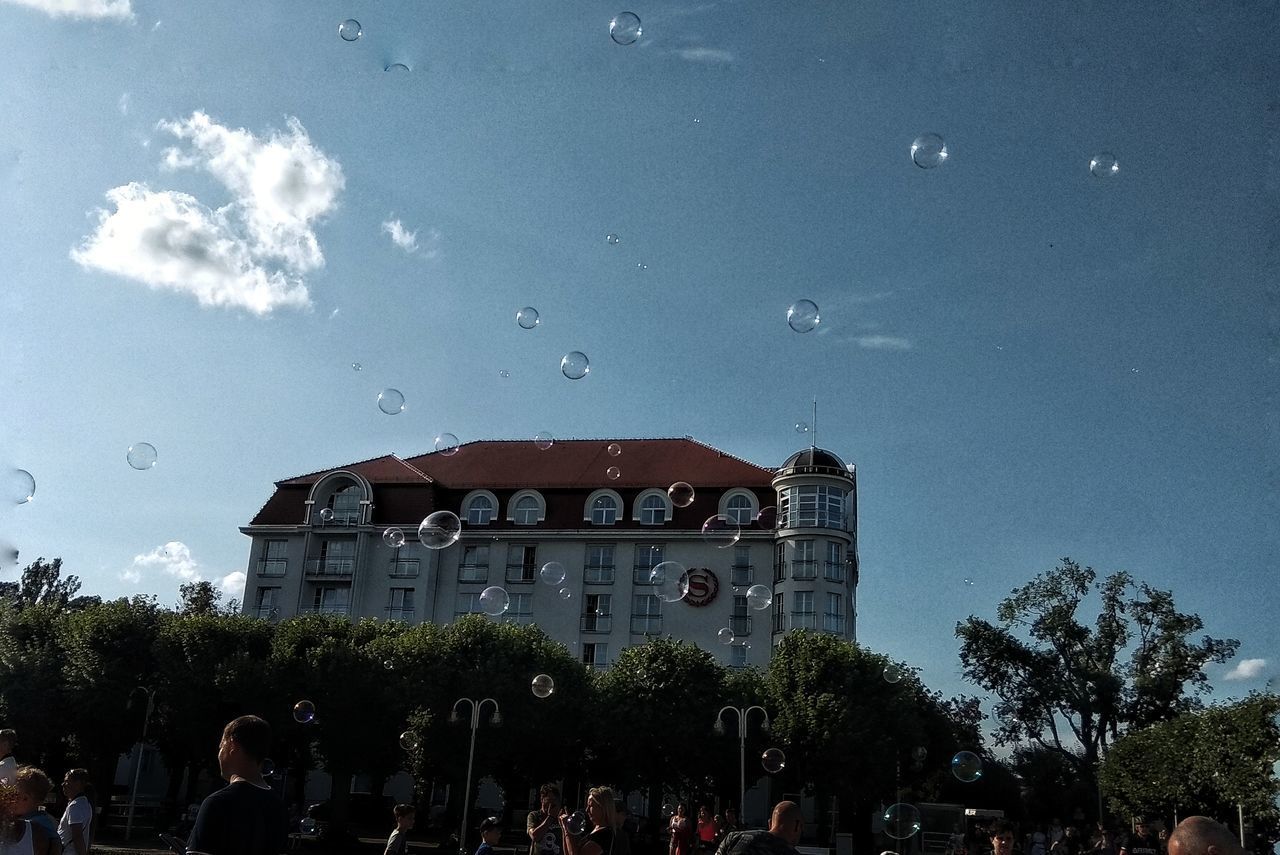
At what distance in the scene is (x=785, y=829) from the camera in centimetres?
669

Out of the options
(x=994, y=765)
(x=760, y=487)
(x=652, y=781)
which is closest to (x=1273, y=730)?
(x=652, y=781)

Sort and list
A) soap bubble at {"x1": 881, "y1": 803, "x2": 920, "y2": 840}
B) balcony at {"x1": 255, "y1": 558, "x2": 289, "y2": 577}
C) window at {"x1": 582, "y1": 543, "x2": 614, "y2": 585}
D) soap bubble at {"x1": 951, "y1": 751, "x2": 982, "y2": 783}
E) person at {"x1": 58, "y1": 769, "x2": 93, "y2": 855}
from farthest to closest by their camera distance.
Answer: balcony at {"x1": 255, "y1": 558, "x2": 289, "y2": 577} → window at {"x1": 582, "y1": 543, "x2": 614, "y2": 585} → soap bubble at {"x1": 881, "y1": 803, "x2": 920, "y2": 840} → soap bubble at {"x1": 951, "y1": 751, "x2": 982, "y2": 783} → person at {"x1": 58, "y1": 769, "x2": 93, "y2": 855}

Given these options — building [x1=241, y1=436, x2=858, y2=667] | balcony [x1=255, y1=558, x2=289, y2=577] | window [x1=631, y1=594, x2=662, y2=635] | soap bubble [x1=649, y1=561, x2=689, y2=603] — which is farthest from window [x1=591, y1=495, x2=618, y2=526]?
soap bubble [x1=649, y1=561, x2=689, y2=603]

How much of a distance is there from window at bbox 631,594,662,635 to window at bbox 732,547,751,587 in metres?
4.24

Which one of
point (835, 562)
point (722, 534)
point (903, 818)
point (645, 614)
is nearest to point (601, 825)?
point (903, 818)

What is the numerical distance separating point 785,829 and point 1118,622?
5563cm

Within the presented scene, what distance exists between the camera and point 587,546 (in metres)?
59.3

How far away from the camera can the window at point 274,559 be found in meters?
60.4

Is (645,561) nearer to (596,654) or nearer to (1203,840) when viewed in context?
(596,654)

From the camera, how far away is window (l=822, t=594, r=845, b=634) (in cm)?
5316

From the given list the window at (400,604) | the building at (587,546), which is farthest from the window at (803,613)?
the window at (400,604)

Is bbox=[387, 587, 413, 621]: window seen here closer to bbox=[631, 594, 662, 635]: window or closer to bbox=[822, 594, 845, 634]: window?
bbox=[631, 594, 662, 635]: window

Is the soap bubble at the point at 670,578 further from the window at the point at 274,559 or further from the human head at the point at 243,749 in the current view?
the window at the point at 274,559

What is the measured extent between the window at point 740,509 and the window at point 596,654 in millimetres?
9507
